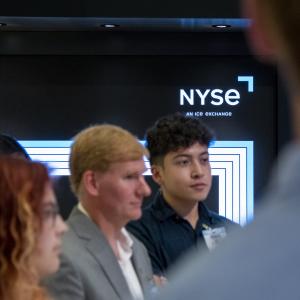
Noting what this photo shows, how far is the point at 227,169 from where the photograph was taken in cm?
554

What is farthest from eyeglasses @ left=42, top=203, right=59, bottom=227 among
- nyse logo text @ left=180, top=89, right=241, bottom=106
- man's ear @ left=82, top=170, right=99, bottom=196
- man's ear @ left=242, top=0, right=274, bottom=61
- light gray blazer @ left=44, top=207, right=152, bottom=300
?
nyse logo text @ left=180, top=89, right=241, bottom=106

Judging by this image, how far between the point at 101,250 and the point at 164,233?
0.60 meters

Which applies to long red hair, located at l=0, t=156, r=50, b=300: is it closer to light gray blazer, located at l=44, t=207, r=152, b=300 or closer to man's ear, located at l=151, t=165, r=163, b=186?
light gray blazer, located at l=44, t=207, r=152, b=300

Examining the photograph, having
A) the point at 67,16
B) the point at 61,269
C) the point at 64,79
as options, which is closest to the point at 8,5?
the point at 67,16

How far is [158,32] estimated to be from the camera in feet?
18.5

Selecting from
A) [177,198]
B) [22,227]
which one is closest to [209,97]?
[177,198]

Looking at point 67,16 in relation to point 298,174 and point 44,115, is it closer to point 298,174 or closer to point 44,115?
point 44,115

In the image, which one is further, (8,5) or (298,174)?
(8,5)

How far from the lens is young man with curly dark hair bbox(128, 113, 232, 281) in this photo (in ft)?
9.70

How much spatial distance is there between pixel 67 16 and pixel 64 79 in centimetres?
61

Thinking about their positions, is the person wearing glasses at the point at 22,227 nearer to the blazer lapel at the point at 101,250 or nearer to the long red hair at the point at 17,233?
the long red hair at the point at 17,233

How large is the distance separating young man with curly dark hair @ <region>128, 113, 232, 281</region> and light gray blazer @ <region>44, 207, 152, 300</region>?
411mm

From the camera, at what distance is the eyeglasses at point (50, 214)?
1750 millimetres

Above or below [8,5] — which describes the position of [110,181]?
below
